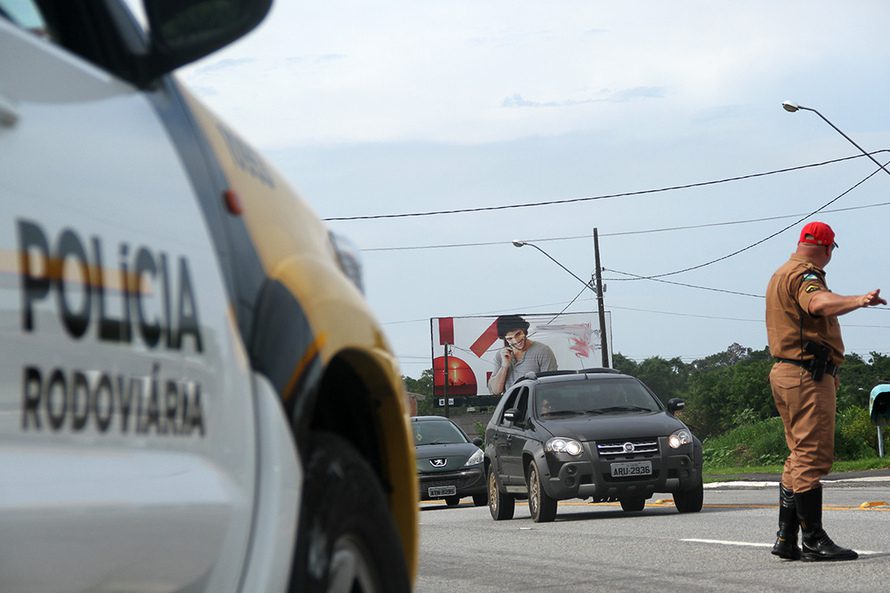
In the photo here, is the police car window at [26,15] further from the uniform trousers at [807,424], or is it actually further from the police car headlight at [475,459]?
the police car headlight at [475,459]

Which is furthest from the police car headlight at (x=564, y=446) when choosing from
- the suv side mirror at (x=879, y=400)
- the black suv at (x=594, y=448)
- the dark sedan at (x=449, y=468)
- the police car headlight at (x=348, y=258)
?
the police car headlight at (x=348, y=258)

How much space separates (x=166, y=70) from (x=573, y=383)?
1438cm

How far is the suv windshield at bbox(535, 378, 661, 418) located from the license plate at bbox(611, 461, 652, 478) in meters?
1.23

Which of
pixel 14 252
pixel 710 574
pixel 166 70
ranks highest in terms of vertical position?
pixel 166 70

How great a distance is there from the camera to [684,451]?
1541 cm

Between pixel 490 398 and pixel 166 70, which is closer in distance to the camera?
pixel 166 70

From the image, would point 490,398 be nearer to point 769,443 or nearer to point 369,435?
point 769,443

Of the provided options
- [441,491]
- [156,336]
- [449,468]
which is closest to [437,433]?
[449,468]

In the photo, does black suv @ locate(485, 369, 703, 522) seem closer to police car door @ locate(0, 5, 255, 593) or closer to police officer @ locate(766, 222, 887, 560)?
police officer @ locate(766, 222, 887, 560)

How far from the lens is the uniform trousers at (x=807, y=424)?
29.3 feet

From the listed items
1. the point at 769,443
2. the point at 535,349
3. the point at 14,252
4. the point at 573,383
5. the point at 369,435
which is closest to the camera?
the point at 14,252

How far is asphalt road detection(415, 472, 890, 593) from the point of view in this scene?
8.20 meters

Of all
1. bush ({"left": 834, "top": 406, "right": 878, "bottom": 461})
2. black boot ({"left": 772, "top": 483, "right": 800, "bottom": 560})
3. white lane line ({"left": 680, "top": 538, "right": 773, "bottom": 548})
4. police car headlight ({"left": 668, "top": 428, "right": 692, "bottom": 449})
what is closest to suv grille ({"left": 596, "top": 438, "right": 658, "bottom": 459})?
police car headlight ({"left": 668, "top": 428, "right": 692, "bottom": 449})

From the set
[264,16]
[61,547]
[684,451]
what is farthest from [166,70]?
[684,451]
